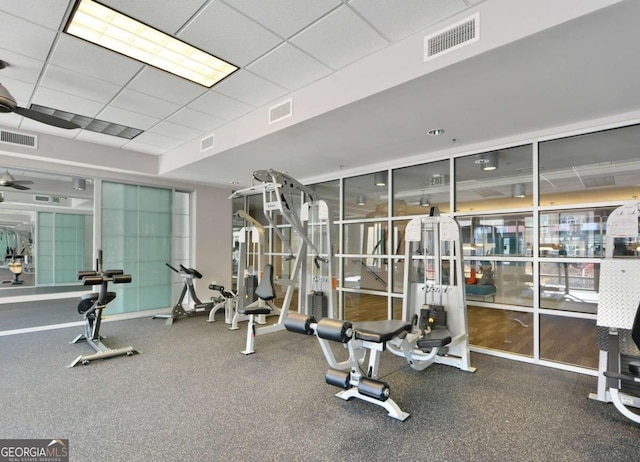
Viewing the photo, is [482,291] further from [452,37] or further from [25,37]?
[25,37]

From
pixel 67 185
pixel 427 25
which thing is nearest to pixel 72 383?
pixel 427 25

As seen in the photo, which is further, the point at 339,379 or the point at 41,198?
the point at 41,198

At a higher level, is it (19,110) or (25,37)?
(25,37)

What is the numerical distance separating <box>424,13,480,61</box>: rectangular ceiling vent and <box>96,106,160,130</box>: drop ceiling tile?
11.4 ft

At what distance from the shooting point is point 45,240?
10266 millimetres

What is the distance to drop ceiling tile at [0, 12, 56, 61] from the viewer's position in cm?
254

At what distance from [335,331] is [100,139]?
4923mm

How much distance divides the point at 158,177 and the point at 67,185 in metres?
3.35

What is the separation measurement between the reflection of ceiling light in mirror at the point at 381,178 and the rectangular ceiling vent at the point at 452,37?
287cm

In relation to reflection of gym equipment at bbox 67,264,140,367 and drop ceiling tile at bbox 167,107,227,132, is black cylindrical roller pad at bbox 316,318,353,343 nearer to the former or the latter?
reflection of gym equipment at bbox 67,264,140,367

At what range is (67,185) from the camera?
8.05 metres

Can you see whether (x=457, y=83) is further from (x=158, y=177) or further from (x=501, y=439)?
(x=158, y=177)

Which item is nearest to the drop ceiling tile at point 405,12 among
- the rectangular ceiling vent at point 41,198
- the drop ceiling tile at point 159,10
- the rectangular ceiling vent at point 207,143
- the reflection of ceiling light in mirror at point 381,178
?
the drop ceiling tile at point 159,10

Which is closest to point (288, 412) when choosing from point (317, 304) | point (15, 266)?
point (317, 304)
